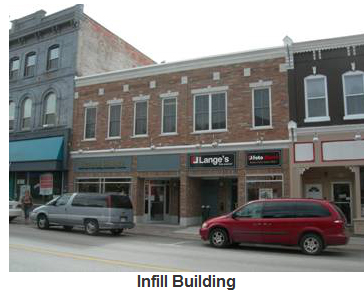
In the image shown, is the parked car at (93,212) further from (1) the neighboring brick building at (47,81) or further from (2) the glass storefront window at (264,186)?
(1) the neighboring brick building at (47,81)

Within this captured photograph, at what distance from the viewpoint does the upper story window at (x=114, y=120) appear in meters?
22.6

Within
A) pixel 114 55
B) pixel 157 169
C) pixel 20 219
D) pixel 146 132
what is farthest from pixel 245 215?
pixel 114 55

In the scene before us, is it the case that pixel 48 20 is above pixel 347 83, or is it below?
above

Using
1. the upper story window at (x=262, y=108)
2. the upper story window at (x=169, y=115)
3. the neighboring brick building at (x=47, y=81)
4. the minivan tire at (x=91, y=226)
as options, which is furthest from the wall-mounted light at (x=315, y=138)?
the neighboring brick building at (x=47, y=81)

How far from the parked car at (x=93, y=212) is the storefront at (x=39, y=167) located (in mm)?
6331

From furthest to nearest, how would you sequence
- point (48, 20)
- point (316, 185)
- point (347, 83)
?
point (48, 20), point (316, 185), point (347, 83)

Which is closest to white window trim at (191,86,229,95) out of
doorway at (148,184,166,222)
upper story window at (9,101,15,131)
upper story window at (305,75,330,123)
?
upper story window at (305,75,330,123)

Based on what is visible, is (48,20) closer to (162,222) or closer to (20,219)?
(20,219)

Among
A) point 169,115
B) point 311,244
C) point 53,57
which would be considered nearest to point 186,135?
point 169,115

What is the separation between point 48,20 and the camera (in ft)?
86.4

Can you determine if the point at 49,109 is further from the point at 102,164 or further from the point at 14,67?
the point at 102,164
